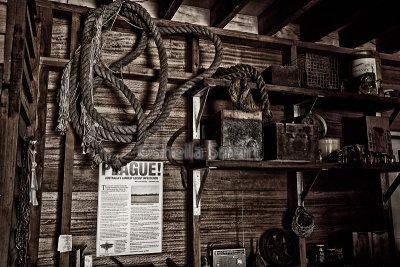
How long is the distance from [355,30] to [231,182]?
1.76 m

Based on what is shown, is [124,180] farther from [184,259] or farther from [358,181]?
[358,181]

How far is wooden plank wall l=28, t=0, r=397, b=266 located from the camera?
2484 mm

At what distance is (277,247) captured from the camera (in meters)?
2.81

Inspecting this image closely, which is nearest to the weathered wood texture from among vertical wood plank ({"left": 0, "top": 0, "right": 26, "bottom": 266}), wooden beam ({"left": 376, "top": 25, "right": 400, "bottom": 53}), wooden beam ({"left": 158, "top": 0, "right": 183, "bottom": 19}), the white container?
vertical wood plank ({"left": 0, "top": 0, "right": 26, "bottom": 266})

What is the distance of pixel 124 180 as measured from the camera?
260 cm

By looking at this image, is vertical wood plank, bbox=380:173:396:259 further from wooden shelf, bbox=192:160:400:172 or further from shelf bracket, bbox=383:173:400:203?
wooden shelf, bbox=192:160:400:172

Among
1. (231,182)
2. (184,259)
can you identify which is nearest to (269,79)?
(231,182)

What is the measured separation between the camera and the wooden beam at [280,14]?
8.61ft

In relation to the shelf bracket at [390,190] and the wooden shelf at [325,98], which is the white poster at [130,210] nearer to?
the wooden shelf at [325,98]

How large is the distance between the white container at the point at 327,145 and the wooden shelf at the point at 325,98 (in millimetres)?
327

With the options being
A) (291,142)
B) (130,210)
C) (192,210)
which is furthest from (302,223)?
(130,210)

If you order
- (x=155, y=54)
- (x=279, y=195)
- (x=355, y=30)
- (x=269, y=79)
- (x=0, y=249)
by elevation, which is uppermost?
(x=355, y=30)

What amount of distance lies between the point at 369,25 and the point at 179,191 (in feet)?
6.90

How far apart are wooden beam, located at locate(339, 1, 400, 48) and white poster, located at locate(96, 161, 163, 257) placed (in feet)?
6.92
